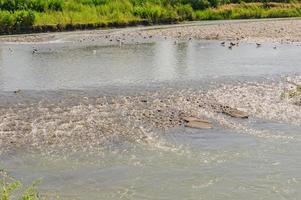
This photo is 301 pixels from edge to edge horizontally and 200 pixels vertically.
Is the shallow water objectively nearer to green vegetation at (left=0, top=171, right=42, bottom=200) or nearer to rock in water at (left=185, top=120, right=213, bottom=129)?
rock in water at (left=185, top=120, right=213, bottom=129)

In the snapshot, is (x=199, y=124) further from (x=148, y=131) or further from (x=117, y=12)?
(x=117, y=12)

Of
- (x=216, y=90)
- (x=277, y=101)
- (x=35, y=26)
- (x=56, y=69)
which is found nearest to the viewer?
(x=277, y=101)

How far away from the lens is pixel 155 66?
27.5m

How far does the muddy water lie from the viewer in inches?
466

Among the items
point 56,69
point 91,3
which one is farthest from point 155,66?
point 91,3

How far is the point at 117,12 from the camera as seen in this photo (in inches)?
2142

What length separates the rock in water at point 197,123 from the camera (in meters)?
16.1

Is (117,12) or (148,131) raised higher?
(117,12)

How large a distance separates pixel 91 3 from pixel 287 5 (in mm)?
27771

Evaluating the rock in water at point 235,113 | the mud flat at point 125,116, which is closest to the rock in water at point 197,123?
the mud flat at point 125,116

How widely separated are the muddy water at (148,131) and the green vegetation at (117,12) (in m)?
→ 18.9

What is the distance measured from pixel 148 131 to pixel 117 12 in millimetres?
40234

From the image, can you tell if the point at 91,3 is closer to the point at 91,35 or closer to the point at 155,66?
the point at 91,35

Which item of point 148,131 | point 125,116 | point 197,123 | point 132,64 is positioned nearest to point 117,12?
point 132,64
